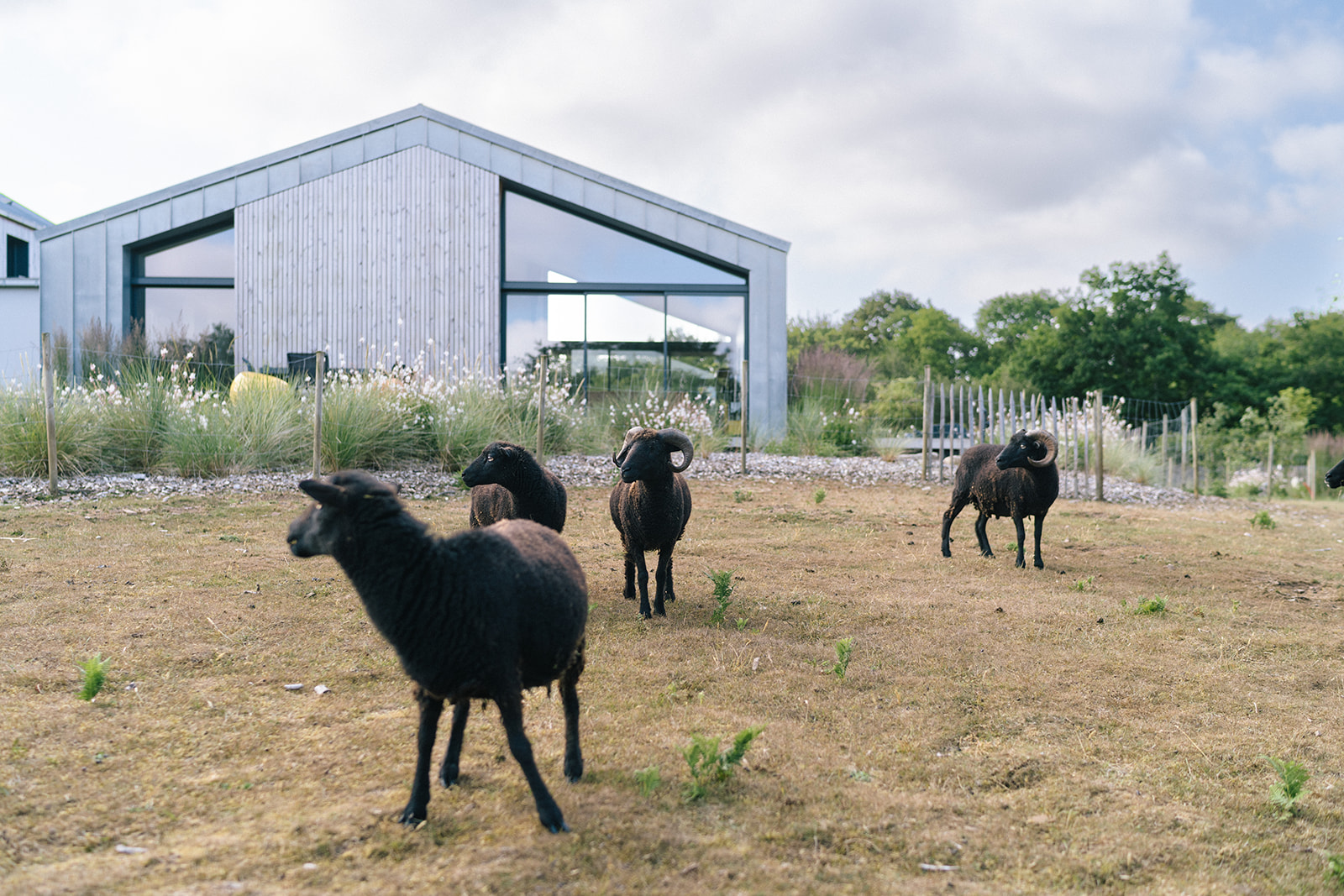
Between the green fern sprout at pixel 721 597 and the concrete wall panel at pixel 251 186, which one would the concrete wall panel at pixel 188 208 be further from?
the green fern sprout at pixel 721 597

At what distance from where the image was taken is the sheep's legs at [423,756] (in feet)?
10.0

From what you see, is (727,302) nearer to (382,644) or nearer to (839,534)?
(839,534)

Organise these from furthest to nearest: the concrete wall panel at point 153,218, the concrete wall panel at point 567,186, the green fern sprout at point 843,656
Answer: the concrete wall panel at point 567,186 → the concrete wall panel at point 153,218 → the green fern sprout at point 843,656

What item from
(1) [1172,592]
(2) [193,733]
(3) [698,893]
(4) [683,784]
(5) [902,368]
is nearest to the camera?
(3) [698,893]

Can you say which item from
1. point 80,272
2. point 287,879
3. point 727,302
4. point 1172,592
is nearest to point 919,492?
point 1172,592

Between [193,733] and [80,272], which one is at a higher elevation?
[80,272]

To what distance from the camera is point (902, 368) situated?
50594mm

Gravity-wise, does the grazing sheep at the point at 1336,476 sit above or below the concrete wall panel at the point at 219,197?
below

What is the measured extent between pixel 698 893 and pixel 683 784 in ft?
2.51

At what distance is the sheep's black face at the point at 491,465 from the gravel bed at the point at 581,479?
5970 mm

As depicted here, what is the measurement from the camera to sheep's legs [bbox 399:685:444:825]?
3.06m

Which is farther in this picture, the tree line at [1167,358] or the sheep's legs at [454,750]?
the tree line at [1167,358]

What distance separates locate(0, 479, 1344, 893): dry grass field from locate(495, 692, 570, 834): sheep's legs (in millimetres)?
60

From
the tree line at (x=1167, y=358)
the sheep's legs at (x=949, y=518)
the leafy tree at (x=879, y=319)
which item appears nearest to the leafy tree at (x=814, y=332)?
the leafy tree at (x=879, y=319)
